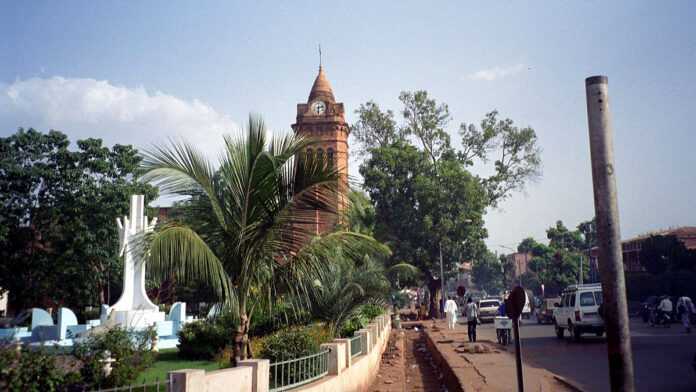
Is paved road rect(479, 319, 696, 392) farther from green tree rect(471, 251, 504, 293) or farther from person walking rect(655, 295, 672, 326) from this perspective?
green tree rect(471, 251, 504, 293)

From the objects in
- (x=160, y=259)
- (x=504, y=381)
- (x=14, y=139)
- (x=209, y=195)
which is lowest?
(x=504, y=381)

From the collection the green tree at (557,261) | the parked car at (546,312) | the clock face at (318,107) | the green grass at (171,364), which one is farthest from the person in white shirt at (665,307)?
the clock face at (318,107)

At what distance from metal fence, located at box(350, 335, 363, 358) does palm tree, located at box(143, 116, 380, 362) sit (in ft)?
9.58

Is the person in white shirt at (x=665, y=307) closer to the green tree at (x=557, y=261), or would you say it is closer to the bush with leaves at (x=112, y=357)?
the bush with leaves at (x=112, y=357)

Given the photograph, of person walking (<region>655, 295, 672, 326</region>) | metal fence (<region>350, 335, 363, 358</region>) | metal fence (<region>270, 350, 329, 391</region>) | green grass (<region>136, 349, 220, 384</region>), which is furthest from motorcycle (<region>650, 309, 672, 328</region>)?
metal fence (<region>270, 350, 329, 391</region>)

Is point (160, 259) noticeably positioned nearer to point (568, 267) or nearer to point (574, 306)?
point (574, 306)

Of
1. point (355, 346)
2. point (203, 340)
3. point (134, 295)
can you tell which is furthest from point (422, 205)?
point (355, 346)

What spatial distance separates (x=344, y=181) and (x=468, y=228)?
31143 mm

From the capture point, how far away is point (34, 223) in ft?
102

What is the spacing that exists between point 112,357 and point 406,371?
10088 mm

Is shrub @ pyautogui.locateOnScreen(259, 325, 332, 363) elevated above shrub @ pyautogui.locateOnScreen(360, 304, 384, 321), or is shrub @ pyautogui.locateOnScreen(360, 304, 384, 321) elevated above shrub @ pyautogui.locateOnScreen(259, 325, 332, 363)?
shrub @ pyautogui.locateOnScreen(259, 325, 332, 363)

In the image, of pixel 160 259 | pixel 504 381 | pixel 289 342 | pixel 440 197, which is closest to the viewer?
pixel 160 259

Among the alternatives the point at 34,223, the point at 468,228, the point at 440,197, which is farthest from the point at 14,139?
the point at 468,228

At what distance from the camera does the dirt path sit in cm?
1373
